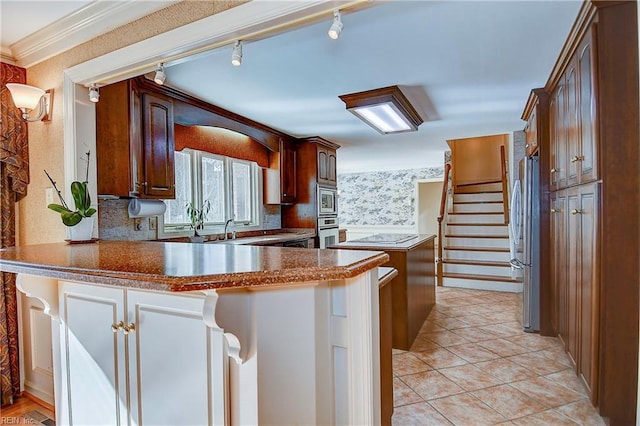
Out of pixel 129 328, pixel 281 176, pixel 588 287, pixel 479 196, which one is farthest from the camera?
pixel 479 196

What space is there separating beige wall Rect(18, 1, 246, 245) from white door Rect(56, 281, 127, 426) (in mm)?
843

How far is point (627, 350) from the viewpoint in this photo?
1.74m

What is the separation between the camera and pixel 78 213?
198cm

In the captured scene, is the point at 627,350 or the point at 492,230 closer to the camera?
the point at 627,350

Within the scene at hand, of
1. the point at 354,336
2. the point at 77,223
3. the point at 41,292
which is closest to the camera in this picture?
the point at 354,336

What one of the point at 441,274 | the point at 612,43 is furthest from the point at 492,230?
the point at 612,43

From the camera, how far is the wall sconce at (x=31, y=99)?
6.75 feet

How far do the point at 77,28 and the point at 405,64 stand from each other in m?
2.10

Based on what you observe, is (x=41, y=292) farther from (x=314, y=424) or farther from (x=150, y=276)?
(x=314, y=424)

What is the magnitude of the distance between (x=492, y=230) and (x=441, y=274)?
1112 mm

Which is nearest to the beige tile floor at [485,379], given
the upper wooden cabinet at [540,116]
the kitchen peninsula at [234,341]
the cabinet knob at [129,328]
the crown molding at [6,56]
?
the kitchen peninsula at [234,341]

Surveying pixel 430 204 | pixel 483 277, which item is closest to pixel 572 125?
pixel 483 277

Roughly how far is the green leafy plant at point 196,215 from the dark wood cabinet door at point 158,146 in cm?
79

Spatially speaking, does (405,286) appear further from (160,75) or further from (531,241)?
(160,75)
